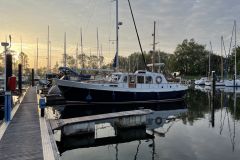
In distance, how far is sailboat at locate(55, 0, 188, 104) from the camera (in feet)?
81.5

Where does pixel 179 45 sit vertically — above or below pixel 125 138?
above

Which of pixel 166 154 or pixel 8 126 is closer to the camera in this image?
pixel 166 154

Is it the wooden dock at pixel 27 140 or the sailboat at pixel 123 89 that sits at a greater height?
the sailboat at pixel 123 89

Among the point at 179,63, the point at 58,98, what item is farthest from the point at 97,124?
the point at 179,63

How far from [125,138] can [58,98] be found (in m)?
14.4

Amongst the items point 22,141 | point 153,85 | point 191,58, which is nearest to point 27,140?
point 22,141

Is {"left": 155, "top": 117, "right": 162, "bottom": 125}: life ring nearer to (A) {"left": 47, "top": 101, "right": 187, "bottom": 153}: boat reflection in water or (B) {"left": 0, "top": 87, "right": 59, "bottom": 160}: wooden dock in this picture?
(A) {"left": 47, "top": 101, "right": 187, "bottom": 153}: boat reflection in water

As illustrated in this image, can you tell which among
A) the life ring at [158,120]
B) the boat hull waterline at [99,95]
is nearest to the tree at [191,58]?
the boat hull waterline at [99,95]

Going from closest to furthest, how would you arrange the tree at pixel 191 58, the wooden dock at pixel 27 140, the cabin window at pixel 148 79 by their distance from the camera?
1. the wooden dock at pixel 27 140
2. the cabin window at pixel 148 79
3. the tree at pixel 191 58

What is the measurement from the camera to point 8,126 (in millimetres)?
12125

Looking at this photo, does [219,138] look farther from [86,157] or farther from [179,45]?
[179,45]

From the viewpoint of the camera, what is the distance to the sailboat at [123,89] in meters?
24.8

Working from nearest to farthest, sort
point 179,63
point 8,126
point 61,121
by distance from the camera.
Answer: point 8,126 < point 61,121 < point 179,63

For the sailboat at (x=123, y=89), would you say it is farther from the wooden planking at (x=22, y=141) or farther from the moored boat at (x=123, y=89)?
the wooden planking at (x=22, y=141)
